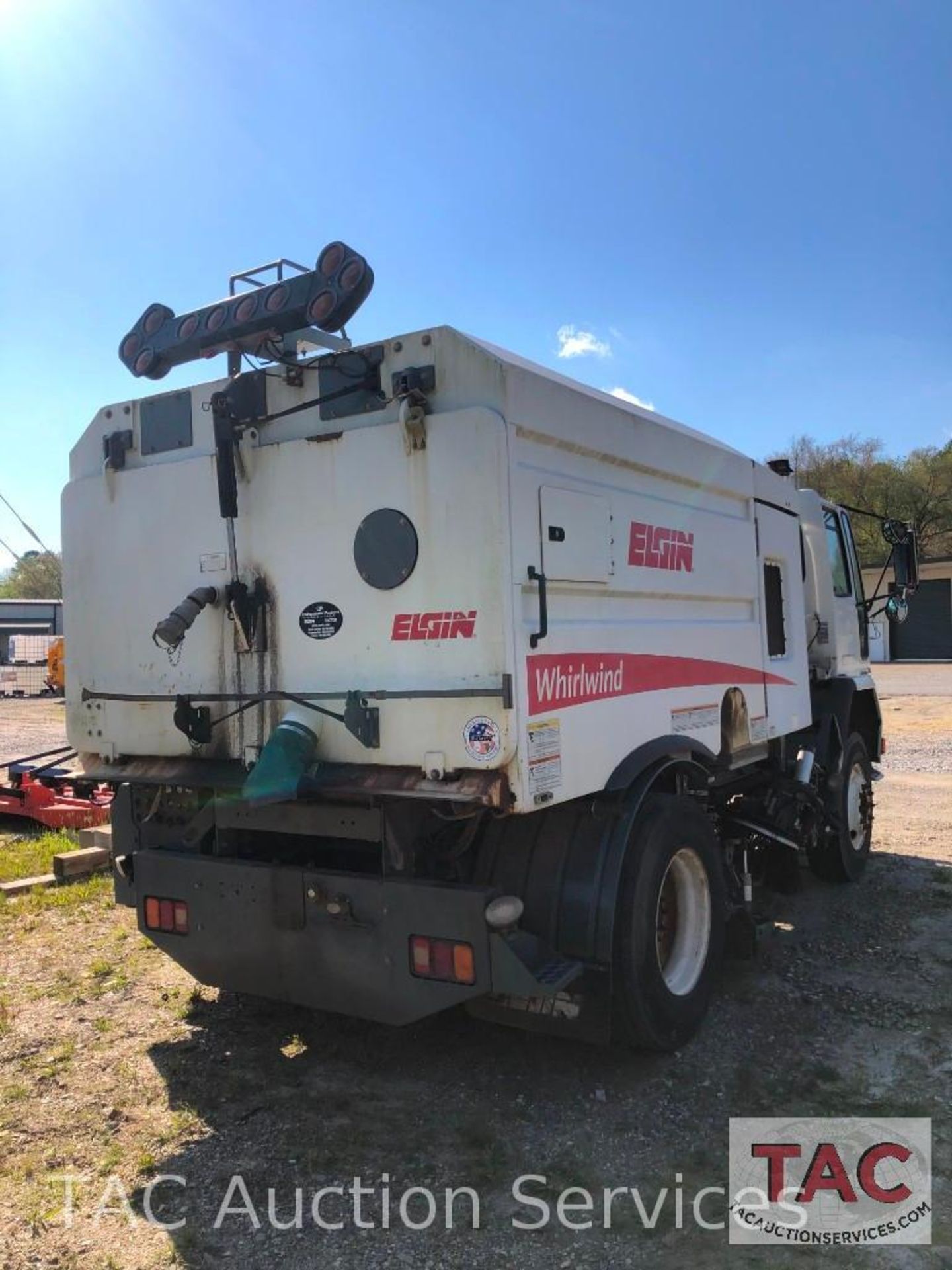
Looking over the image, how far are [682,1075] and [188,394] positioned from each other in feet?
11.7

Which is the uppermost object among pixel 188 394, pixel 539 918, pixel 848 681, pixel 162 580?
pixel 188 394

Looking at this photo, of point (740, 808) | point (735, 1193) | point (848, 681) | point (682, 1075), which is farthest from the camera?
point (848, 681)

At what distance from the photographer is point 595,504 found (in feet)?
12.4

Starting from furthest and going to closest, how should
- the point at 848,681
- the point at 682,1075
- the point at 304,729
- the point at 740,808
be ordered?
the point at 848,681
the point at 740,808
the point at 682,1075
the point at 304,729

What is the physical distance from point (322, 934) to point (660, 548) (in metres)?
2.20

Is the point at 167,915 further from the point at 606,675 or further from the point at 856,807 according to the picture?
the point at 856,807

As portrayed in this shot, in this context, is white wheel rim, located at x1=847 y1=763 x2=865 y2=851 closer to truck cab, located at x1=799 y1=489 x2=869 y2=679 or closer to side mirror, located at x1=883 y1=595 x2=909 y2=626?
truck cab, located at x1=799 y1=489 x2=869 y2=679

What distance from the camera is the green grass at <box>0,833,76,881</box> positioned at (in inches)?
266

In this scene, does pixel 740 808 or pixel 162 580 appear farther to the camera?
pixel 740 808

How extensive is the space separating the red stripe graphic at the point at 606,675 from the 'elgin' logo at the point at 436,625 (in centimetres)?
24

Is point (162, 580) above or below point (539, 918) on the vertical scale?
above

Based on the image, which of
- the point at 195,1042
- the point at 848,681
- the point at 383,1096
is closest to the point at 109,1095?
the point at 195,1042

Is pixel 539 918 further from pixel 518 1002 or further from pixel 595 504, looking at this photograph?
pixel 595 504

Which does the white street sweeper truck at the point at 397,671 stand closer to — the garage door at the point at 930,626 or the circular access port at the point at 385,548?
the circular access port at the point at 385,548
